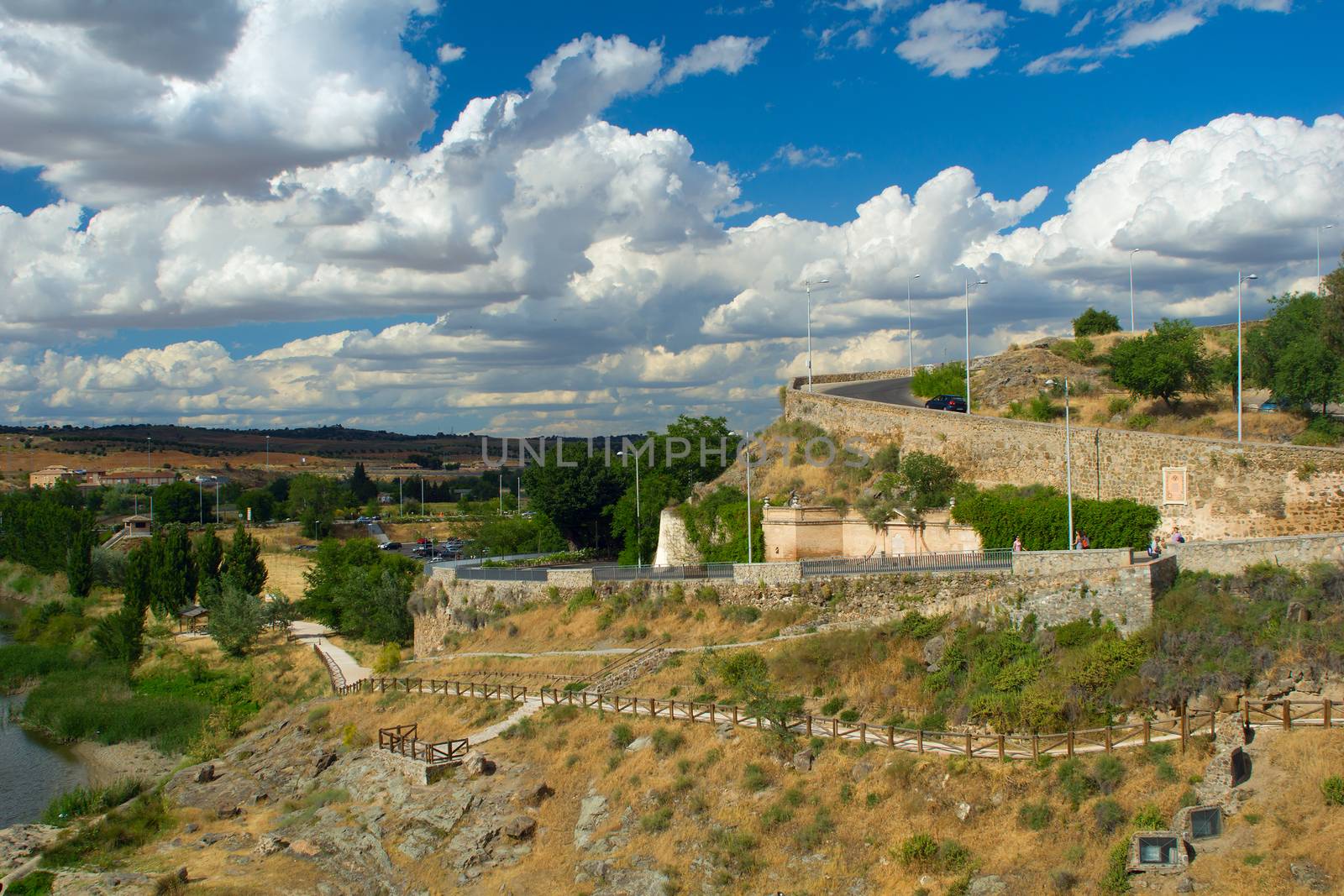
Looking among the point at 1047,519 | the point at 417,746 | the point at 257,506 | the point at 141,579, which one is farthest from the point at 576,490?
the point at 257,506

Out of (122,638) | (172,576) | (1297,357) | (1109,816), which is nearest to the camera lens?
(1109,816)

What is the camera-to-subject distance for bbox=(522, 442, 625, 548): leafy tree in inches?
1930

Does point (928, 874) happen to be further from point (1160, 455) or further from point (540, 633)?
point (540, 633)

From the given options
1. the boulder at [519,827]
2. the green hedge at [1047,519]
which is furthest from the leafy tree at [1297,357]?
the boulder at [519,827]

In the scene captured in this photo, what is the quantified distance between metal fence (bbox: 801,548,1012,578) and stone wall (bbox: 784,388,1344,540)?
13.3 feet

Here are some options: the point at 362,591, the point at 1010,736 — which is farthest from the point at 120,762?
the point at 1010,736

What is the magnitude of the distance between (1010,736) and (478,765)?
11714mm

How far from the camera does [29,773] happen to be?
35.0 meters

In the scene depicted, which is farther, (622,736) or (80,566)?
(80,566)

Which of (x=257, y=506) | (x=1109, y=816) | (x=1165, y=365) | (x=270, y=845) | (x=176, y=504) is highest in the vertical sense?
(x=1165, y=365)

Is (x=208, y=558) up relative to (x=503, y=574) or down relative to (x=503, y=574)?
down

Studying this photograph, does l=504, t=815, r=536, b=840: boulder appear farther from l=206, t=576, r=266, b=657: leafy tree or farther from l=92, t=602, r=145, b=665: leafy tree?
l=92, t=602, r=145, b=665: leafy tree

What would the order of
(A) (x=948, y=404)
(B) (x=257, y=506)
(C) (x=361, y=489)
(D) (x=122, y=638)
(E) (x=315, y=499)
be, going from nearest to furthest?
1. (A) (x=948, y=404)
2. (D) (x=122, y=638)
3. (E) (x=315, y=499)
4. (B) (x=257, y=506)
5. (C) (x=361, y=489)

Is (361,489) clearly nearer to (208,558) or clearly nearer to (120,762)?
(208,558)
